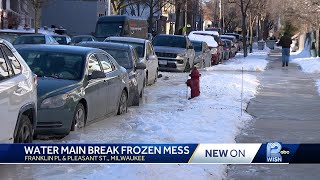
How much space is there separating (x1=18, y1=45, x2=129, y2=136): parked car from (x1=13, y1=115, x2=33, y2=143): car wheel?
149 cm

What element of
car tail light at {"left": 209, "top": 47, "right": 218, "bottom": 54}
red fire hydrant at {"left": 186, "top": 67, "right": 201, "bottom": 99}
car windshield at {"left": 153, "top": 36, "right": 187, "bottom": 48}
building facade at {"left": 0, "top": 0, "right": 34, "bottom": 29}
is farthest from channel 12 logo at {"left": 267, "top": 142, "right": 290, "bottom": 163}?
building facade at {"left": 0, "top": 0, "right": 34, "bottom": 29}

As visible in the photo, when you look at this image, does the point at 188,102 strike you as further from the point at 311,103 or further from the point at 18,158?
the point at 18,158

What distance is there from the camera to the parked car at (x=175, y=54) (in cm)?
2500

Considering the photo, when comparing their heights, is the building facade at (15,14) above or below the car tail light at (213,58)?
above

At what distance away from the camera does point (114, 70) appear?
11.6m

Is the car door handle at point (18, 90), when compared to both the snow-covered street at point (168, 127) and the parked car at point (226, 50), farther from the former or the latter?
the parked car at point (226, 50)

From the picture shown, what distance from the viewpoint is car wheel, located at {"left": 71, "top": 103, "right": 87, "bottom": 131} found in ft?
→ 30.4

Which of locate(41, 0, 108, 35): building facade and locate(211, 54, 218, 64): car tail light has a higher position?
locate(41, 0, 108, 35): building facade

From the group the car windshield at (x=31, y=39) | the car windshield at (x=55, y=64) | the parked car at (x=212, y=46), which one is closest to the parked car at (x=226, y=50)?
the parked car at (x=212, y=46)

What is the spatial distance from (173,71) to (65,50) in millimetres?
15022

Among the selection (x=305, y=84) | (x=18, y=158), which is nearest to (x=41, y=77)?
(x=18, y=158)

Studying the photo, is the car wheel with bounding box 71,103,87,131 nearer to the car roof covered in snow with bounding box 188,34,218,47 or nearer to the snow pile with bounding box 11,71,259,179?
the snow pile with bounding box 11,71,259,179

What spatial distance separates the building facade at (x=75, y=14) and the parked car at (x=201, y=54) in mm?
32846

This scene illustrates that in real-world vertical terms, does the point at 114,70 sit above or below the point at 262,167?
above
